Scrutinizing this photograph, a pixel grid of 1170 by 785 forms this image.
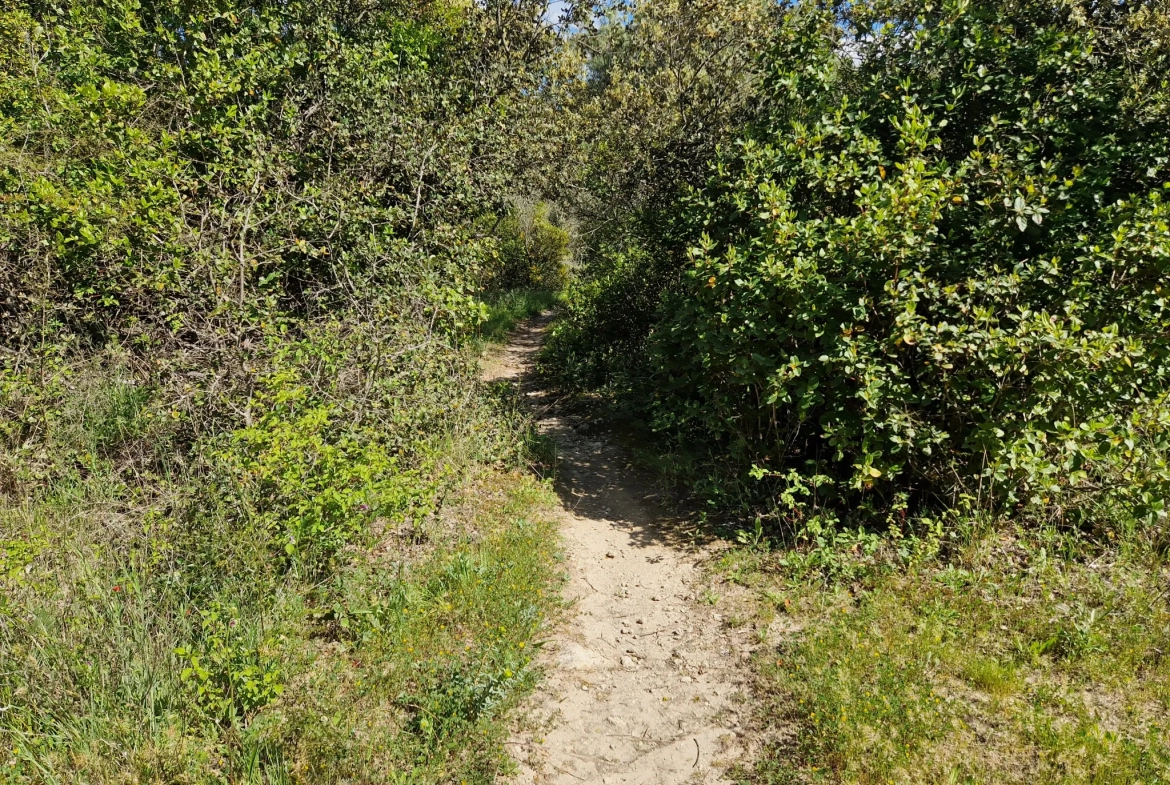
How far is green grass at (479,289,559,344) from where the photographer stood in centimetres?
1369

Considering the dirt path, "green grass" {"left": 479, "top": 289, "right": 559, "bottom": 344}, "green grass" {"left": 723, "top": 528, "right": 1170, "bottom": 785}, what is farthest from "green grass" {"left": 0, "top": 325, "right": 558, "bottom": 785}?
"green grass" {"left": 479, "top": 289, "right": 559, "bottom": 344}

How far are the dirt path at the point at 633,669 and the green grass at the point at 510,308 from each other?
24.4ft

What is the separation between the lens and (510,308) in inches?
645

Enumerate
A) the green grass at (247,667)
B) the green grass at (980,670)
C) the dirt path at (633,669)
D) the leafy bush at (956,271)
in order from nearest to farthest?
the green grass at (247,667) → the green grass at (980,670) → the dirt path at (633,669) → the leafy bush at (956,271)

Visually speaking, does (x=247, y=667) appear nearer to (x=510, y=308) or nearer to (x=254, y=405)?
(x=254, y=405)

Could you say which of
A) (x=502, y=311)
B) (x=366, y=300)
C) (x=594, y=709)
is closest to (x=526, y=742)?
(x=594, y=709)

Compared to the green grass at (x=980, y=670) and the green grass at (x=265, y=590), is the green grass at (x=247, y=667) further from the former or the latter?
the green grass at (x=980, y=670)

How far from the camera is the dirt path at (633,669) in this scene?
342 cm

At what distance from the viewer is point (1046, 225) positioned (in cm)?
490

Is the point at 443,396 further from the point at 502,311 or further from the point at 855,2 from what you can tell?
the point at 502,311

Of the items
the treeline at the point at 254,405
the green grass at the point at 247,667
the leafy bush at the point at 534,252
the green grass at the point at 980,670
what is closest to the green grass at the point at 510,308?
the leafy bush at the point at 534,252

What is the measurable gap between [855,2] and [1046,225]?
3.03 metres

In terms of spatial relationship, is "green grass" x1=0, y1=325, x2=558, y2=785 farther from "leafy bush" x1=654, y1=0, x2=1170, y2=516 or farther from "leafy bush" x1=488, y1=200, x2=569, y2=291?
"leafy bush" x1=488, y1=200, x2=569, y2=291

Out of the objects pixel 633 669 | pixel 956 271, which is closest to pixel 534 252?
pixel 956 271
